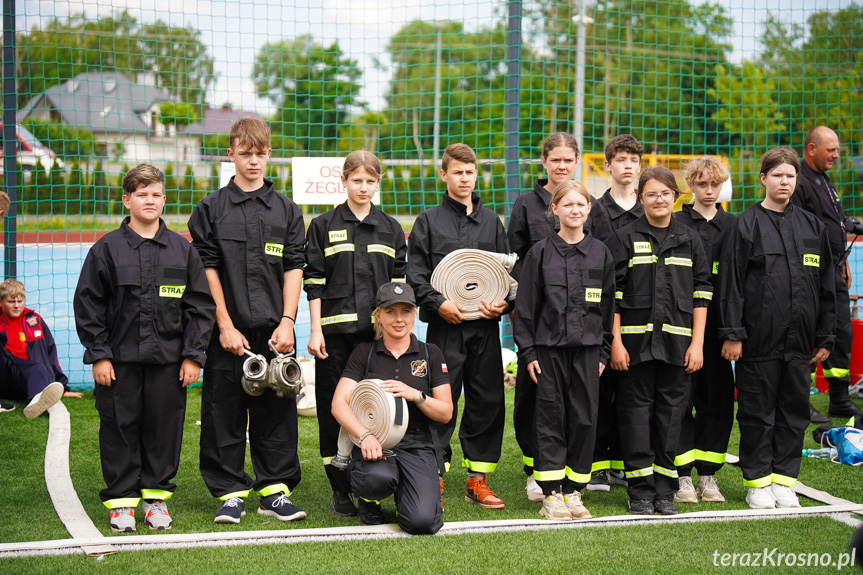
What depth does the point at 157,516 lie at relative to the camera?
3928mm

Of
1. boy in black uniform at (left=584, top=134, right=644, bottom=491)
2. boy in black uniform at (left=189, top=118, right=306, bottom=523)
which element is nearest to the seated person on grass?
boy in black uniform at (left=189, top=118, right=306, bottom=523)

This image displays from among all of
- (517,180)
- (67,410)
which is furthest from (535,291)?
(67,410)

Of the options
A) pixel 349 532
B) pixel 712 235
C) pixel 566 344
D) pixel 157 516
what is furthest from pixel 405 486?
pixel 712 235

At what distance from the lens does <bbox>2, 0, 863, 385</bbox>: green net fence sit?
29.0 feet

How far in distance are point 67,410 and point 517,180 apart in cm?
431

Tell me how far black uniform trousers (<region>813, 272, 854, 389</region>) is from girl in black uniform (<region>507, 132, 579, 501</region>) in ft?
5.50

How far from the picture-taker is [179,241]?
4000 mm

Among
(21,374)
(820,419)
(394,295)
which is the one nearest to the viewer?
(394,295)

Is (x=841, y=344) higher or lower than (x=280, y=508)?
higher

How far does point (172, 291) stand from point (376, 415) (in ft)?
3.74

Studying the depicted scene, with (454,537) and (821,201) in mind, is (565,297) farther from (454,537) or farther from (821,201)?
(821,201)

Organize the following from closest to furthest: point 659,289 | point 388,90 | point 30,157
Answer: point 659,289 < point 30,157 < point 388,90

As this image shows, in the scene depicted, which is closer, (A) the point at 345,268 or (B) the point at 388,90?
(A) the point at 345,268

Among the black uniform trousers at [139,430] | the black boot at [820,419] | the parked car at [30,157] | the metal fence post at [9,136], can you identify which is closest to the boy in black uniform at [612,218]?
the black uniform trousers at [139,430]
